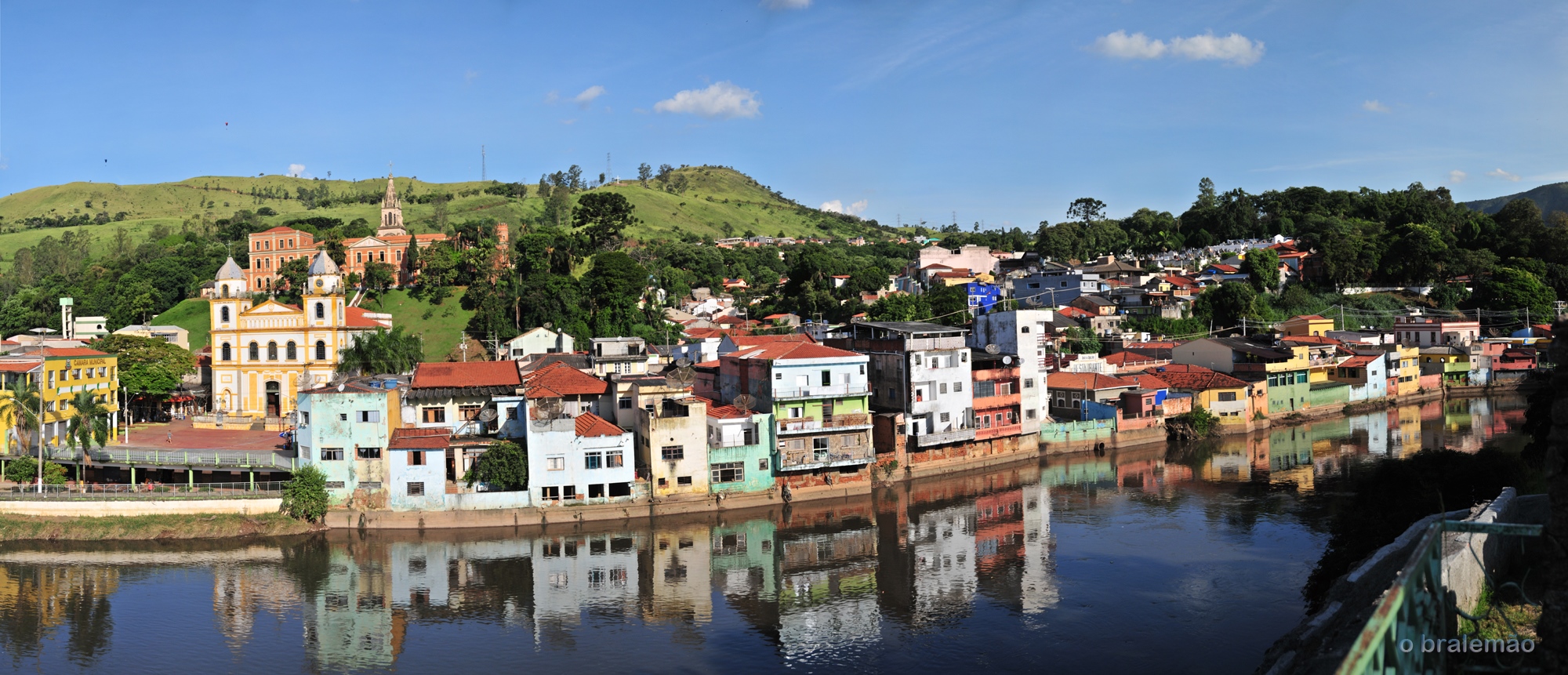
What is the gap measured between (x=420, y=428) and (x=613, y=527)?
7423 mm

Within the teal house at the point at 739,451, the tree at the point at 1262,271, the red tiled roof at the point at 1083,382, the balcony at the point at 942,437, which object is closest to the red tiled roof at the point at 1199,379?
the red tiled roof at the point at 1083,382

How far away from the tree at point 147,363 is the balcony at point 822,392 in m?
29.2

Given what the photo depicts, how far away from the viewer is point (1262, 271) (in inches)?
2699

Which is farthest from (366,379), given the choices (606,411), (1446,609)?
(1446,609)

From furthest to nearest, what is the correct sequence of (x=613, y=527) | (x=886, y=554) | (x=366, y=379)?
(x=366, y=379) → (x=613, y=527) → (x=886, y=554)

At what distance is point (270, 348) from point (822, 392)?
28676 millimetres

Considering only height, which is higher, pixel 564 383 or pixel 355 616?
pixel 564 383

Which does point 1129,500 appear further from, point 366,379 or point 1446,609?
point 366,379

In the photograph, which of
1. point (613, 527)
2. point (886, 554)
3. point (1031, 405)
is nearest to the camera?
point (886, 554)

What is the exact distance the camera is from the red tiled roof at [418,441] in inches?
1104

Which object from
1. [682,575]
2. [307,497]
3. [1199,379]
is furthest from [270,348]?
[1199,379]

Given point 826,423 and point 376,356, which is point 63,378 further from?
point 826,423

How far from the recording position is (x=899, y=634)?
20016 mm

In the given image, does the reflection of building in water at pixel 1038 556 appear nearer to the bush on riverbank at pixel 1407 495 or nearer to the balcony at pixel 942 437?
the balcony at pixel 942 437
